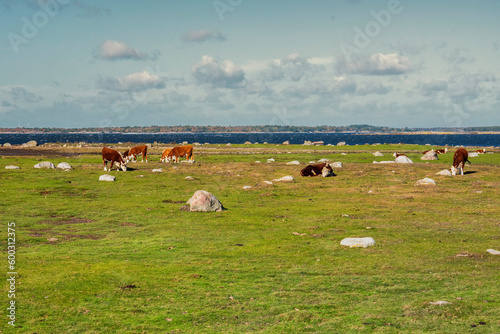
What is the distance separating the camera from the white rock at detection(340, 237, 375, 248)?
17219mm

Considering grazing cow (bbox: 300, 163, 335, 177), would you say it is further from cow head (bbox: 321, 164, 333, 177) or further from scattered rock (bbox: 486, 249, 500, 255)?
scattered rock (bbox: 486, 249, 500, 255)

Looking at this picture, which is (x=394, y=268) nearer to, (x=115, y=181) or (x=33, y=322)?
(x=33, y=322)

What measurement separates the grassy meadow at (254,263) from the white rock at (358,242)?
0.96 ft

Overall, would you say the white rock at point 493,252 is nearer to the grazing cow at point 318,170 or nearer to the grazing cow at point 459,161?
the grazing cow at point 318,170

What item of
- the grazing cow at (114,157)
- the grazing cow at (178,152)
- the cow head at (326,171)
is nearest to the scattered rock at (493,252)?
the cow head at (326,171)

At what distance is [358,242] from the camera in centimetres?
1738

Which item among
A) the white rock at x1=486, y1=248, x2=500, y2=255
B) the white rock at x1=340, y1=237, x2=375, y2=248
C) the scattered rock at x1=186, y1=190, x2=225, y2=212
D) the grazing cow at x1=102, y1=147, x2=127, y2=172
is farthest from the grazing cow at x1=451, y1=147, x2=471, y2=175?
the grazing cow at x1=102, y1=147, x2=127, y2=172

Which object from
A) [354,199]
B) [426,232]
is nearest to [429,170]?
[354,199]

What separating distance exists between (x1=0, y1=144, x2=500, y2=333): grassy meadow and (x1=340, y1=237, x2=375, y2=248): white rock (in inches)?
11.6

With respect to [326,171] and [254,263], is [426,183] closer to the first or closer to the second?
[326,171]

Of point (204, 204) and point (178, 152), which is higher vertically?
point (178, 152)

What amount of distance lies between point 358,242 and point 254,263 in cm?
465

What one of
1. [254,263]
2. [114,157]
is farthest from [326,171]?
[254,263]

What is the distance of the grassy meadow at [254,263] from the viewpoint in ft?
33.2
